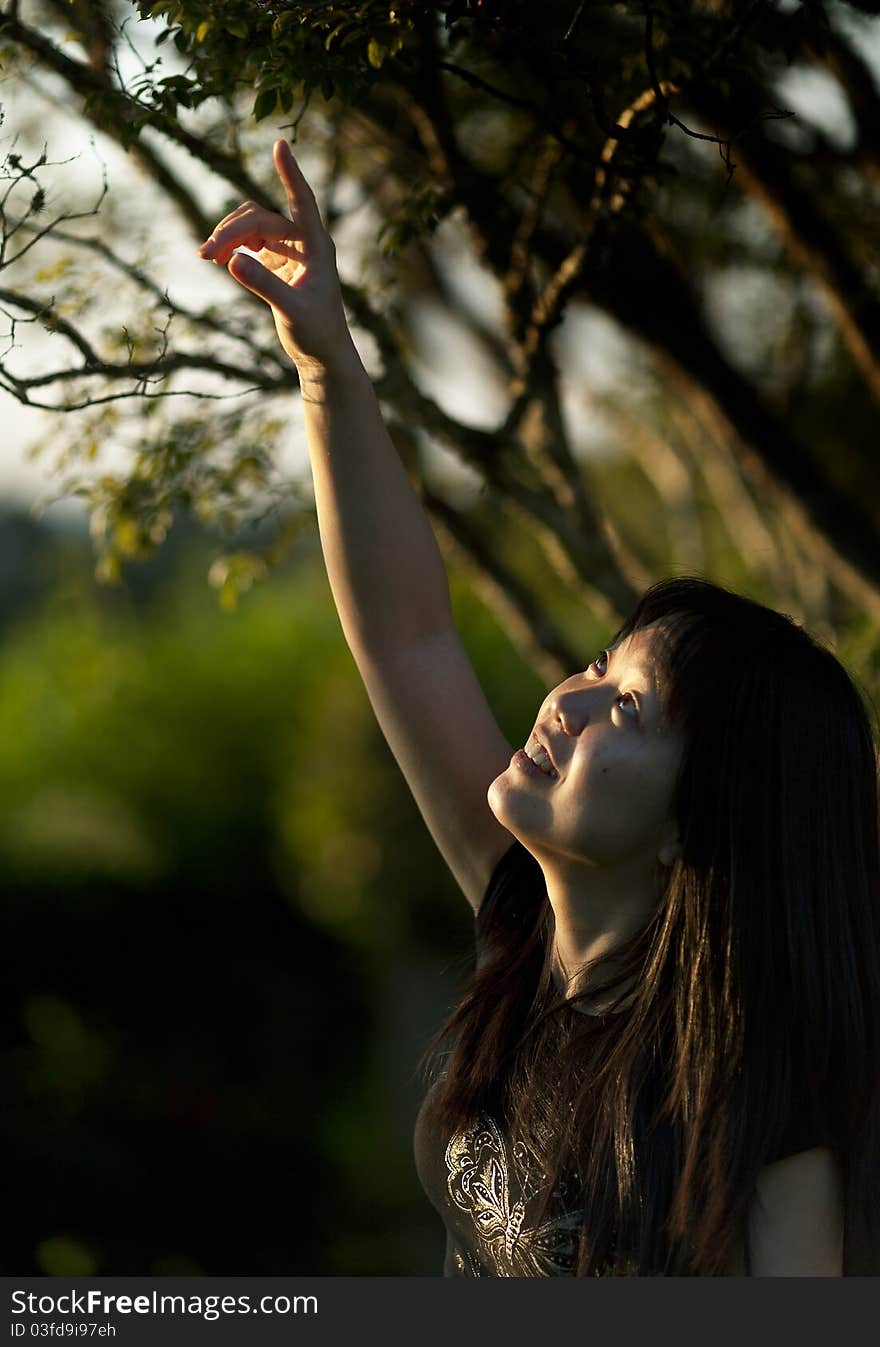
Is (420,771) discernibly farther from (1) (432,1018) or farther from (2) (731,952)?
(1) (432,1018)

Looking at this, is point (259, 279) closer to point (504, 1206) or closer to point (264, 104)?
point (264, 104)

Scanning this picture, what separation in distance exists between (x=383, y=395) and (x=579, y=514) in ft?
2.55

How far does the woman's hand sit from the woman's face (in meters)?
0.66

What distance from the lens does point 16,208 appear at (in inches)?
94.0

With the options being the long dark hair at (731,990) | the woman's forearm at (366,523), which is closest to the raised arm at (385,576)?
the woman's forearm at (366,523)

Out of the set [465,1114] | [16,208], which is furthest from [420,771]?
[16,208]

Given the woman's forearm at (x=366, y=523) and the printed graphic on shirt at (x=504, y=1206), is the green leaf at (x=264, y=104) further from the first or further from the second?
the printed graphic on shirt at (x=504, y=1206)

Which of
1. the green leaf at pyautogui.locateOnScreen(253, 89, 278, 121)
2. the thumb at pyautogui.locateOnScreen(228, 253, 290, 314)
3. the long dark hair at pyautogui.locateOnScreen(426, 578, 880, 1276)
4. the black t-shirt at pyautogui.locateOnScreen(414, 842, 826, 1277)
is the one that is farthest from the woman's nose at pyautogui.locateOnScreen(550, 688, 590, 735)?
the green leaf at pyautogui.locateOnScreen(253, 89, 278, 121)

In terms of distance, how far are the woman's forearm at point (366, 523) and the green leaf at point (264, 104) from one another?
0.35 m

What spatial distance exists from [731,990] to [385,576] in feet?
2.83

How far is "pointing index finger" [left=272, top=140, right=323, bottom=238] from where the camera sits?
2.00 m

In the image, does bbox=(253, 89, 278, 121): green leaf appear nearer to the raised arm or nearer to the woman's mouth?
the raised arm

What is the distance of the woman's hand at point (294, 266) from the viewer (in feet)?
6.59

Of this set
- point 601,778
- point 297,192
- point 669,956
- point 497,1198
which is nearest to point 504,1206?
point 497,1198
